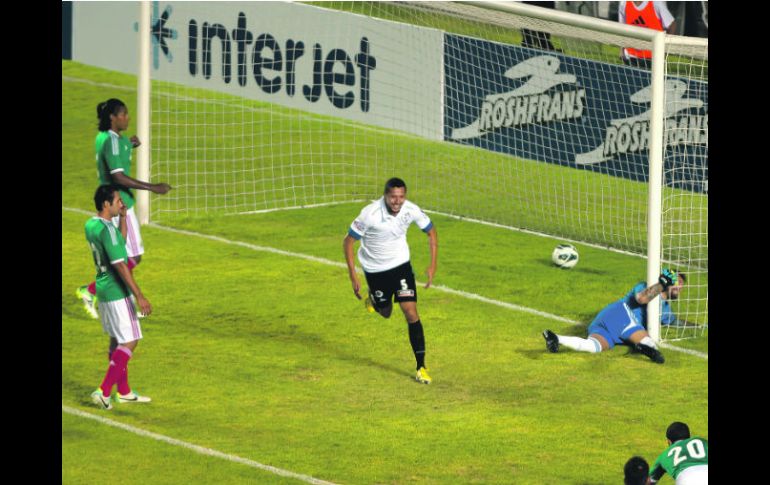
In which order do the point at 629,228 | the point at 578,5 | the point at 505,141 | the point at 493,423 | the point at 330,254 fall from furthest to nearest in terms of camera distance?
the point at 578,5
the point at 505,141
the point at 629,228
the point at 330,254
the point at 493,423

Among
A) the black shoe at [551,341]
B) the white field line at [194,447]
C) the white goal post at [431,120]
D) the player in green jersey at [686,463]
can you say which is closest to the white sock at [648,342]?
the black shoe at [551,341]

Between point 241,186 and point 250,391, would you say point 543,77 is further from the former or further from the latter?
point 250,391

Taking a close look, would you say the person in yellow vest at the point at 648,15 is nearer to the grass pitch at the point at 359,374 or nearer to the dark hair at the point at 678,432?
the grass pitch at the point at 359,374

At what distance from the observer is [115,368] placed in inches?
492

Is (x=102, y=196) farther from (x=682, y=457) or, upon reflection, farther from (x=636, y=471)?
(x=682, y=457)

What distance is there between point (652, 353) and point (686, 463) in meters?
4.27

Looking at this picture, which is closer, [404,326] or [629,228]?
[404,326]

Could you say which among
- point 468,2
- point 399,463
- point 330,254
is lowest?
point 399,463

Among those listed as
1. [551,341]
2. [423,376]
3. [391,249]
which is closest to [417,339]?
[423,376]

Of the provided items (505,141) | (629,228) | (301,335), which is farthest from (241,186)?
(301,335)

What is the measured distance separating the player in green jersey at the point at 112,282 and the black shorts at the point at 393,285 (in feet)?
7.67

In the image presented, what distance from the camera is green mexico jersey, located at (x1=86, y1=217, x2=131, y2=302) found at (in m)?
12.3

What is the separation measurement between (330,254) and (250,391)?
510 centimetres

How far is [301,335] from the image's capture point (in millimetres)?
15008
